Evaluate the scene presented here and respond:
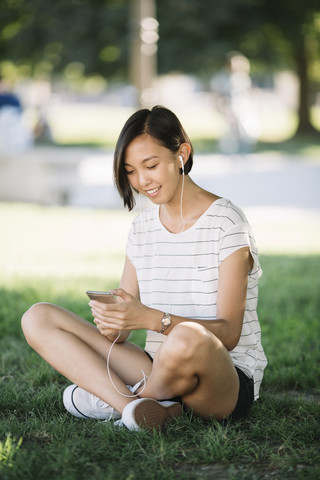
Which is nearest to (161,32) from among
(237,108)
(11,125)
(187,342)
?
(237,108)

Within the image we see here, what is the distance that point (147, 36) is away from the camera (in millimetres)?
10648

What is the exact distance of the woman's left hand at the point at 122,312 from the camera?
9.94 feet

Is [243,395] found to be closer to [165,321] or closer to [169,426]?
[169,426]

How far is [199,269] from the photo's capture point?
132 inches

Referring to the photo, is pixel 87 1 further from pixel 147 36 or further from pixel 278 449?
pixel 278 449

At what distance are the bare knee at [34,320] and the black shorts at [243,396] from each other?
0.68 metres

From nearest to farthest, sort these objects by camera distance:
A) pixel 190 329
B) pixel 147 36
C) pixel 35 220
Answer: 1. pixel 190 329
2. pixel 35 220
3. pixel 147 36

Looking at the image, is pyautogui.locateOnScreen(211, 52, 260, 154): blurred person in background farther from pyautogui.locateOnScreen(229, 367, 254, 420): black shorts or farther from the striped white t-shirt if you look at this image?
pyautogui.locateOnScreen(229, 367, 254, 420): black shorts

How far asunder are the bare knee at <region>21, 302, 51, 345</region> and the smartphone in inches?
15.6

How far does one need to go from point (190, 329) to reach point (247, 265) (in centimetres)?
45

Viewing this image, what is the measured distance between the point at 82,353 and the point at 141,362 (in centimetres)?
31

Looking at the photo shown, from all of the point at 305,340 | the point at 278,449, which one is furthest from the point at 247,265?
the point at 305,340

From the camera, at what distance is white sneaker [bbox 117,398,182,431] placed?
10.1 ft

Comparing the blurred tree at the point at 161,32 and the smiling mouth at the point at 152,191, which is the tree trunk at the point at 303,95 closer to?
the blurred tree at the point at 161,32
